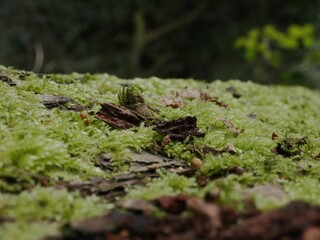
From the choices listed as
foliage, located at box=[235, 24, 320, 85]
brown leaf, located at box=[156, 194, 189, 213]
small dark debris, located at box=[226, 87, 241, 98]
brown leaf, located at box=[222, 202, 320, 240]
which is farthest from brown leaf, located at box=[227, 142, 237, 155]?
foliage, located at box=[235, 24, 320, 85]

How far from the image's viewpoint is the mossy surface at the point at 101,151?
1.78 m

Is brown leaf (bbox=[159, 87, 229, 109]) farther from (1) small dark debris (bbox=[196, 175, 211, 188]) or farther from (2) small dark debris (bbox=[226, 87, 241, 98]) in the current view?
(1) small dark debris (bbox=[196, 175, 211, 188])

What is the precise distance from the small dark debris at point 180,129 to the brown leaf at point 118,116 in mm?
166

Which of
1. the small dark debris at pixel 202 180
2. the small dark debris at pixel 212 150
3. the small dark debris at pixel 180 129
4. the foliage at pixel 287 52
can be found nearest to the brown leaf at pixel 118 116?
the small dark debris at pixel 180 129

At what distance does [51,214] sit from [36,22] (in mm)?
10097

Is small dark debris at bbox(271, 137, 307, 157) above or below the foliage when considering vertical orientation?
below

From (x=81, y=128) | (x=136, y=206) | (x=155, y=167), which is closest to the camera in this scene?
(x=136, y=206)

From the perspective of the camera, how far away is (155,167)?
2377 mm

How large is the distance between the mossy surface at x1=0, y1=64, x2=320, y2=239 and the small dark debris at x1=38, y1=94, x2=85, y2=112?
2.5 inches

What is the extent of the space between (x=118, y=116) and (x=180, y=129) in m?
0.42

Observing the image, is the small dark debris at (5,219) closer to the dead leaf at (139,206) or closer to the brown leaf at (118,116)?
the dead leaf at (139,206)

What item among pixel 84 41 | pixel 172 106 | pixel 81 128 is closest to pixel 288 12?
pixel 84 41

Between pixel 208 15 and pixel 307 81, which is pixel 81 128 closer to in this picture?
pixel 307 81

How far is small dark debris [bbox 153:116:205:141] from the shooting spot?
2.73m
